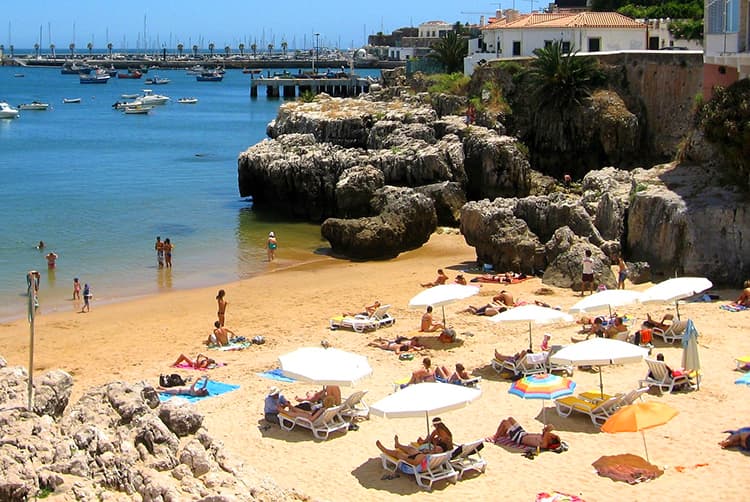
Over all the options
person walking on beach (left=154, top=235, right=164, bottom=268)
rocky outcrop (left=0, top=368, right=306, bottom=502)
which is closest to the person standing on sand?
person walking on beach (left=154, top=235, right=164, bottom=268)

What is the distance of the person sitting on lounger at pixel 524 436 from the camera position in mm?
13945

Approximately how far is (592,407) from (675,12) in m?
34.3

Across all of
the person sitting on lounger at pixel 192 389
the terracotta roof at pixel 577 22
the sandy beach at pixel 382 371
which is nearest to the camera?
the sandy beach at pixel 382 371

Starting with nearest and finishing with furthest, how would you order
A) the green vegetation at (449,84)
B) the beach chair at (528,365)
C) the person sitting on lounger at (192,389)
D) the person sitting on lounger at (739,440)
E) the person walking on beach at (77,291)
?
the person sitting on lounger at (739,440) < the person sitting on lounger at (192,389) < the beach chair at (528,365) < the person walking on beach at (77,291) < the green vegetation at (449,84)

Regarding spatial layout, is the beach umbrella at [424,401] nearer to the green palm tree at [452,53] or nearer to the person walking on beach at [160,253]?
the person walking on beach at [160,253]

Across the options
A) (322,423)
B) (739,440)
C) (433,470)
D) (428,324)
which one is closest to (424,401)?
(433,470)

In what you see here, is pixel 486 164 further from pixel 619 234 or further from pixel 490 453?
pixel 490 453

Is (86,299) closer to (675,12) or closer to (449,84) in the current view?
(449,84)

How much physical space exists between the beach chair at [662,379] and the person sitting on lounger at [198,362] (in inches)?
314

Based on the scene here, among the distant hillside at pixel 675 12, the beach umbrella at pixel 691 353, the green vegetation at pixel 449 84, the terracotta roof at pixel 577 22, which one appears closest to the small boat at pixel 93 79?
the distant hillside at pixel 675 12

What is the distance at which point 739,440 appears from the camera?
44.8ft

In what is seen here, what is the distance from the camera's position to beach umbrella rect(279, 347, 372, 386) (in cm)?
1500

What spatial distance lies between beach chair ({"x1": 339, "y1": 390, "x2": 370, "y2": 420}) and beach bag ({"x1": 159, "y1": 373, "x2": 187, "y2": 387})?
356 centimetres

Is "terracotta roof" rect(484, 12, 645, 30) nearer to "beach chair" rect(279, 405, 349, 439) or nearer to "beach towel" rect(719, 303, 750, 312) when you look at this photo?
"beach towel" rect(719, 303, 750, 312)
